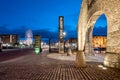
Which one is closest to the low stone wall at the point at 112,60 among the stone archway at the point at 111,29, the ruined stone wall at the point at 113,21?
the stone archway at the point at 111,29

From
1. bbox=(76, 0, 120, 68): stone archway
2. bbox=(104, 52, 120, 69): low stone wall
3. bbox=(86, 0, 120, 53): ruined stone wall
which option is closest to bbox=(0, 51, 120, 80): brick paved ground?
bbox=(104, 52, 120, 69): low stone wall

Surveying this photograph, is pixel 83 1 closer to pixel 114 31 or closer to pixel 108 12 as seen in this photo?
pixel 108 12

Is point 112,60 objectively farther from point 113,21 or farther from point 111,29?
point 113,21

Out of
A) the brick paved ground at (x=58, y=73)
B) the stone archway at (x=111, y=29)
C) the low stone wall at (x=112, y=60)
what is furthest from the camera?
the stone archway at (x=111, y=29)

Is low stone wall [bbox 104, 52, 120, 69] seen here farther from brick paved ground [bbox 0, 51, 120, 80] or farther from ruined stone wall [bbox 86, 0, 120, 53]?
brick paved ground [bbox 0, 51, 120, 80]

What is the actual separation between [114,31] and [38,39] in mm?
26847

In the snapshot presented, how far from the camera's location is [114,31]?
14344mm

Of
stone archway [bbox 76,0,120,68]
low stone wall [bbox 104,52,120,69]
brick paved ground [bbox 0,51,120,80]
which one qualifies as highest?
Result: stone archway [bbox 76,0,120,68]

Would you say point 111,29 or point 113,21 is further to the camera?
point 111,29

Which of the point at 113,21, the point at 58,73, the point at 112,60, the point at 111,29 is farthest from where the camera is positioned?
the point at 111,29

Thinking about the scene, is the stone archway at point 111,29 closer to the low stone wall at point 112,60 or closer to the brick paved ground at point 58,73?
the low stone wall at point 112,60

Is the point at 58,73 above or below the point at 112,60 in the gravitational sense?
below

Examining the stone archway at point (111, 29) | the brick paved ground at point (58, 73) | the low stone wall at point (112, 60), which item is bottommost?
the brick paved ground at point (58, 73)

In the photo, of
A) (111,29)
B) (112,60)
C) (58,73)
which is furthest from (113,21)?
(58,73)
